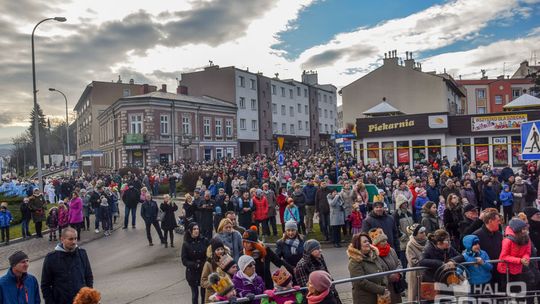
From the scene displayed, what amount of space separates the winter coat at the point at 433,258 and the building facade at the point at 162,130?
1675 inches

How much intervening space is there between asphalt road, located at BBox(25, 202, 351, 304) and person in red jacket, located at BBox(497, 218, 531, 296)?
2.88 metres

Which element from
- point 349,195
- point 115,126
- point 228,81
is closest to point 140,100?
point 115,126

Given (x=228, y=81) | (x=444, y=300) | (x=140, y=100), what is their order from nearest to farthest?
(x=444, y=300)
(x=140, y=100)
(x=228, y=81)

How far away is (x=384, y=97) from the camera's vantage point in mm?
A: 47625

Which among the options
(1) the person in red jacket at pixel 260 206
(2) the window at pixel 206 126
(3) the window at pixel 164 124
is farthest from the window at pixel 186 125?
(1) the person in red jacket at pixel 260 206

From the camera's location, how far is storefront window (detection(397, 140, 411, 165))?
30516 millimetres

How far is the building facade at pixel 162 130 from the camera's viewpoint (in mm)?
46594

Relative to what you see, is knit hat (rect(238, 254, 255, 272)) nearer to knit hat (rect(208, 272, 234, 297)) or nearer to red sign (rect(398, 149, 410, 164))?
knit hat (rect(208, 272, 234, 297))

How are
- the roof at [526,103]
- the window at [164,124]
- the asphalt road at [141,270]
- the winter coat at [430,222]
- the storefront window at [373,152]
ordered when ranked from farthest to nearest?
the window at [164,124] < the roof at [526,103] < the storefront window at [373,152] < the asphalt road at [141,270] < the winter coat at [430,222]

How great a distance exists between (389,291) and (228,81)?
55011 mm

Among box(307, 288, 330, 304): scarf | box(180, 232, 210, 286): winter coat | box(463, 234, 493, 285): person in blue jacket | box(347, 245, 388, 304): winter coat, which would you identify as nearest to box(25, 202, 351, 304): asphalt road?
box(180, 232, 210, 286): winter coat

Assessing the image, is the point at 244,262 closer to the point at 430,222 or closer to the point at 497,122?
the point at 430,222

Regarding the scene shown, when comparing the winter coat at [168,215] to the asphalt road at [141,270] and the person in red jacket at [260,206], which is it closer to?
the asphalt road at [141,270]

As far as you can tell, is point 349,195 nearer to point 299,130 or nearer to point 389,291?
point 389,291
